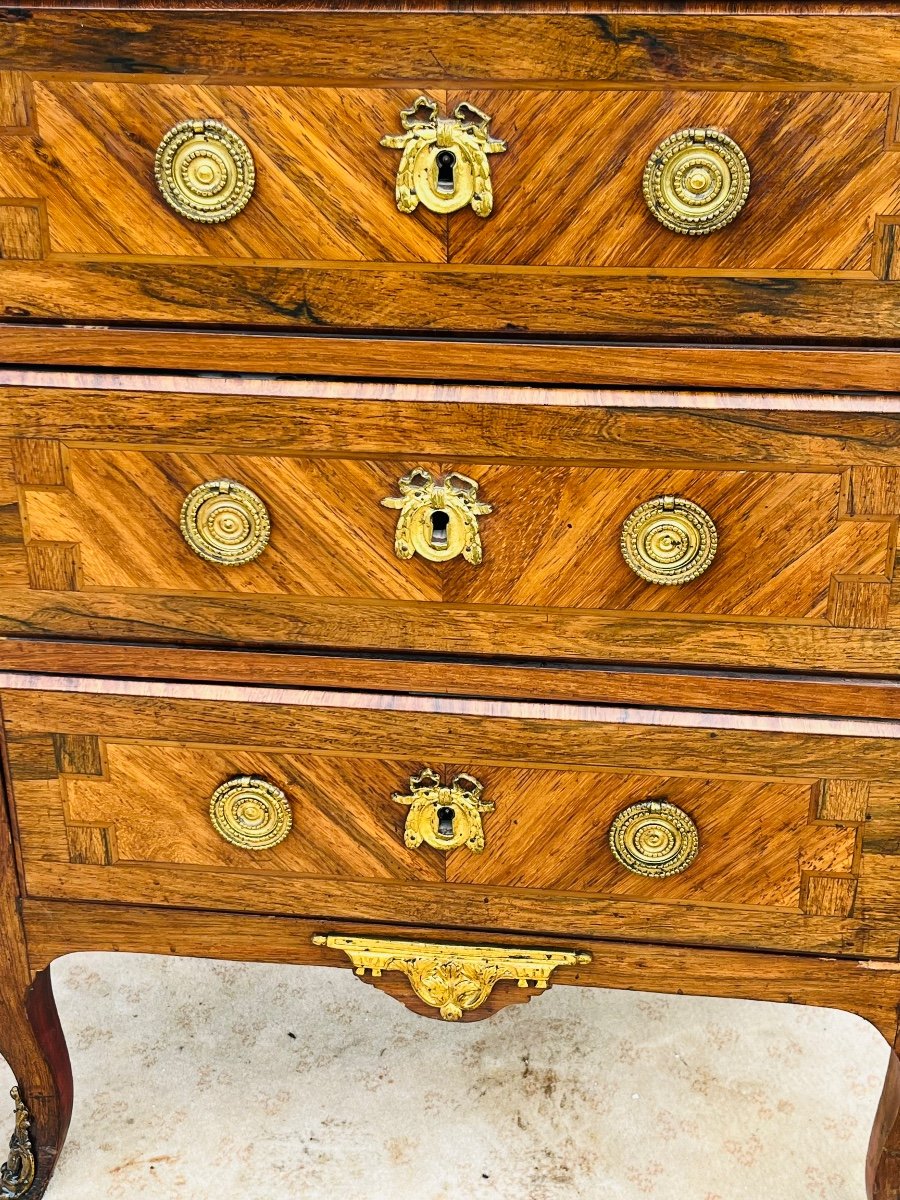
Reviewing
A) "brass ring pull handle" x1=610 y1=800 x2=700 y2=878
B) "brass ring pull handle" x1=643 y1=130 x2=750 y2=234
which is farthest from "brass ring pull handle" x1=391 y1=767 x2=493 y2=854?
"brass ring pull handle" x1=643 y1=130 x2=750 y2=234

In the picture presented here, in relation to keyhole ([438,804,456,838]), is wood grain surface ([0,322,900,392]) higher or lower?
higher

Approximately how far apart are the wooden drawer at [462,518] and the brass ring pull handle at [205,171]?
0.13m

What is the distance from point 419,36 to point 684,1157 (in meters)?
1.06

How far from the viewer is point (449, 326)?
0.83m

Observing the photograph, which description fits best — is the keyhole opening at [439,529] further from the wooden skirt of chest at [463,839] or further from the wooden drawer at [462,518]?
the wooden skirt of chest at [463,839]

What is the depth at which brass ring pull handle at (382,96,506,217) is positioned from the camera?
30.2 inches

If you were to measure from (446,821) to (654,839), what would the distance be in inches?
→ 6.8

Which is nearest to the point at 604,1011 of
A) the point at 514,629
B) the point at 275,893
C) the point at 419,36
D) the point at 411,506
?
the point at 275,893

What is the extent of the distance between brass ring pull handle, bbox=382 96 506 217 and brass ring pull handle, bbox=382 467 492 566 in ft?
0.63

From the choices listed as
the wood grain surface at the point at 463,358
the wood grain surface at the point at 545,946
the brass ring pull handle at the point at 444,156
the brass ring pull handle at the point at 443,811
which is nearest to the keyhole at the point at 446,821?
the brass ring pull handle at the point at 443,811

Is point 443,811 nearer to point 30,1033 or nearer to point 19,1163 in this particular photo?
point 30,1033

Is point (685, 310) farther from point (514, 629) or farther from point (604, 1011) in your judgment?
point (604, 1011)

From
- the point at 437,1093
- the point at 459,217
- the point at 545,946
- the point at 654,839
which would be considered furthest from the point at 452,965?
the point at 459,217

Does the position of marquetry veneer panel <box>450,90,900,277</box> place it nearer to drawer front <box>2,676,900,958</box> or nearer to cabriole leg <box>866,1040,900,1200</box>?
drawer front <box>2,676,900,958</box>
